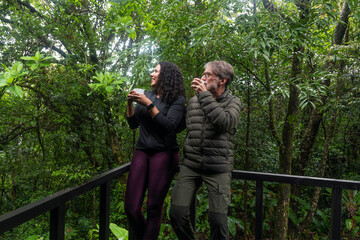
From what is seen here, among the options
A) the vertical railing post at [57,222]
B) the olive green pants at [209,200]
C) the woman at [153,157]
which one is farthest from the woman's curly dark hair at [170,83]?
the vertical railing post at [57,222]

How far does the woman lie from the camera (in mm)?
1804

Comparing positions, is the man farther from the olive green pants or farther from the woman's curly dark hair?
the woman's curly dark hair

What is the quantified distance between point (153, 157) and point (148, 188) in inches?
9.2

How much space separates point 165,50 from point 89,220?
3799 millimetres

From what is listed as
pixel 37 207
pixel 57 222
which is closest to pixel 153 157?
pixel 57 222

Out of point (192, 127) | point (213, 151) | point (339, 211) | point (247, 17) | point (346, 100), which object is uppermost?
point (247, 17)

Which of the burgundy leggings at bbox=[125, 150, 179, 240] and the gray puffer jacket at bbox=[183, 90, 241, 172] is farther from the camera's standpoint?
the burgundy leggings at bbox=[125, 150, 179, 240]

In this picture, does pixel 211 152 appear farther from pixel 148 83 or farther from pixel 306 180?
pixel 148 83

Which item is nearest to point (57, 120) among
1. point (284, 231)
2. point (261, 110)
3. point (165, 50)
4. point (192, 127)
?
point (165, 50)

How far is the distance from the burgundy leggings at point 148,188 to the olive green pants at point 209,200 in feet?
0.41

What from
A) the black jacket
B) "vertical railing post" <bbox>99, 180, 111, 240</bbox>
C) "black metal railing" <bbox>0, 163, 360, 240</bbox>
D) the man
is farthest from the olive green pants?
"vertical railing post" <bbox>99, 180, 111, 240</bbox>

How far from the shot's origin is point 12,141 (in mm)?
3846

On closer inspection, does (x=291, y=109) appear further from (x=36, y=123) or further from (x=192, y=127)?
(x=36, y=123)

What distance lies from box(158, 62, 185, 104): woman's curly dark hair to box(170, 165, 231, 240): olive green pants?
1.84ft
